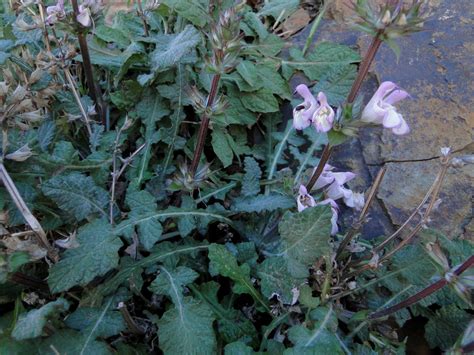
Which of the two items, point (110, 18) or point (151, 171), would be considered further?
point (110, 18)

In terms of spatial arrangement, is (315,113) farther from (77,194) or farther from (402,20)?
(77,194)

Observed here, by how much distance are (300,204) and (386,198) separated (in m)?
0.49

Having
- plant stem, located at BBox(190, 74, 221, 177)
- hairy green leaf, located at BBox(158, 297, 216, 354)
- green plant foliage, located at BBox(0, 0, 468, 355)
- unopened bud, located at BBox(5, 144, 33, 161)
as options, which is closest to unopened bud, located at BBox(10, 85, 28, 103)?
green plant foliage, located at BBox(0, 0, 468, 355)

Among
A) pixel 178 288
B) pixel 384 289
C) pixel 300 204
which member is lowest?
pixel 384 289

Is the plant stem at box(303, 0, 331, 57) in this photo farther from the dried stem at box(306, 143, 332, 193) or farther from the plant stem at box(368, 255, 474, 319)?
the plant stem at box(368, 255, 474, 319)

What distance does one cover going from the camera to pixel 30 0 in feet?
6.28

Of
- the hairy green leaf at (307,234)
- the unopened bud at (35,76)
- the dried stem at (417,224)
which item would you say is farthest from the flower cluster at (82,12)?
the dried stem at (417,224)

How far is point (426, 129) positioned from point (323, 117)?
78cm

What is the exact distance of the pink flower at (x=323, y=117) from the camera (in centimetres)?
154

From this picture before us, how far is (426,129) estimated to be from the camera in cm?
214

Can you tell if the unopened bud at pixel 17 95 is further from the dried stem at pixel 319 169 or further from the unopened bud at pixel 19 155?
the dried stem at pixel 319 169

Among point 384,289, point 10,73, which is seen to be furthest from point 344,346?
point 10,73

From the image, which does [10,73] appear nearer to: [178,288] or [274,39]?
[178,288]

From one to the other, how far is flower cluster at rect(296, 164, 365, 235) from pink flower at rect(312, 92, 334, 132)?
26 centimetres
